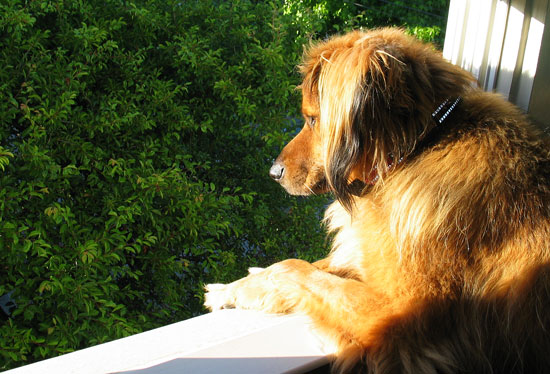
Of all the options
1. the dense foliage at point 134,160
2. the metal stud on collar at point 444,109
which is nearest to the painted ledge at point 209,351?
the metal stud on collar at point 444,109

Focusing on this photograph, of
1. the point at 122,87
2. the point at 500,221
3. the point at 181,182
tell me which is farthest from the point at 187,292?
the point at 500,221

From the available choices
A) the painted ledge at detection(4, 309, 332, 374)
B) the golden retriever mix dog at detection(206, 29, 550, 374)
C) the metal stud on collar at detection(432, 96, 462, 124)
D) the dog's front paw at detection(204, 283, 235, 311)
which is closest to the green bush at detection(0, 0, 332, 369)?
the dog's front paw at detection(204, 283, 235, 311)

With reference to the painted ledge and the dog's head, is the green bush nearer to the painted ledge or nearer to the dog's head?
the painted ledge

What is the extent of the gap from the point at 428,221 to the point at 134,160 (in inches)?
72.1

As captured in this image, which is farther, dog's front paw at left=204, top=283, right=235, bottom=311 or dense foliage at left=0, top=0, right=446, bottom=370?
dense foliage at left=0, top=0, right=446, bottom=370

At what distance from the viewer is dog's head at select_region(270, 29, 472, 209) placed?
1.71 meters

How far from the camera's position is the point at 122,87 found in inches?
124

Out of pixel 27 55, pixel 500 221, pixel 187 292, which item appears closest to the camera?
pixel 500 221

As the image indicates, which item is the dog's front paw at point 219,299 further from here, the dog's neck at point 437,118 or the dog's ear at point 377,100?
the dog's neck at point 437,118

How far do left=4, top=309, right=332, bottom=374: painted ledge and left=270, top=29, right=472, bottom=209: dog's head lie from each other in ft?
1.78

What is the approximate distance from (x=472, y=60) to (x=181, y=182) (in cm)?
168

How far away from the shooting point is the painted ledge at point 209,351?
141 centimetres

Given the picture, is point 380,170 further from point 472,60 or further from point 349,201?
point 472,60

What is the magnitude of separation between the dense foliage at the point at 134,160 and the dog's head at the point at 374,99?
1.31 meters
